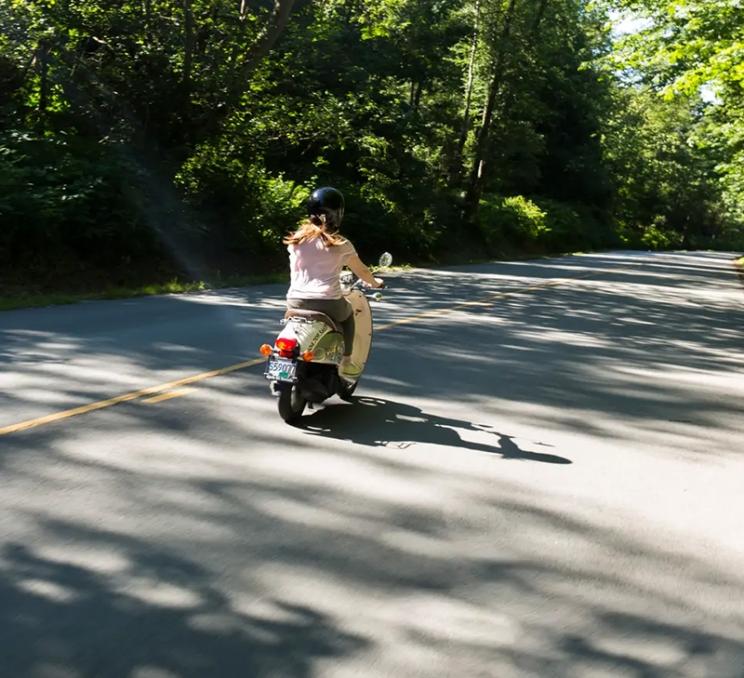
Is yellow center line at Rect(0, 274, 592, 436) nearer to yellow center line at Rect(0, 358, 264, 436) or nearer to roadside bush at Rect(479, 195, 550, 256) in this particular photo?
yellow center line at Rect(0, 358, 264, 436)

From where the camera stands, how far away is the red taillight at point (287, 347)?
7.11 m

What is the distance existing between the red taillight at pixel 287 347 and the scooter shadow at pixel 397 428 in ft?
1.97

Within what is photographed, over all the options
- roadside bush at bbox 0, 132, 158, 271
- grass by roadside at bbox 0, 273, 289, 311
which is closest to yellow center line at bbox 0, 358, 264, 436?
grass by roadside at bbox 0, 273, 289, 311

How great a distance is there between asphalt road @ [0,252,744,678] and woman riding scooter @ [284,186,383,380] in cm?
94

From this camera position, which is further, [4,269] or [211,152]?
[211,152]

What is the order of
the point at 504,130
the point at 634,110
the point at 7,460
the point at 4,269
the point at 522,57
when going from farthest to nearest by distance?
the point at 634,110, the point at 504,130, the point at 522,57, the point at 4,269, the point at 7,460

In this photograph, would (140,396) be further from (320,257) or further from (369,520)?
(369,520)

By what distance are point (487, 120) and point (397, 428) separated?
36744 mm

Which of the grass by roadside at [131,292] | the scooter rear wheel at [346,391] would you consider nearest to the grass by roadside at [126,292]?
the grass by roadside at [131,292]

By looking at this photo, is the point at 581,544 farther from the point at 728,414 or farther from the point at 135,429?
the point at 728,414

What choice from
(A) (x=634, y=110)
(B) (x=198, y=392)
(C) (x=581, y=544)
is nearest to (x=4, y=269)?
(B) (x=198, y=392)

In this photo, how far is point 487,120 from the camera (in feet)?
139

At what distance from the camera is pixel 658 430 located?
7969 mm

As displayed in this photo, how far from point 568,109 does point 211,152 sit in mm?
43106
